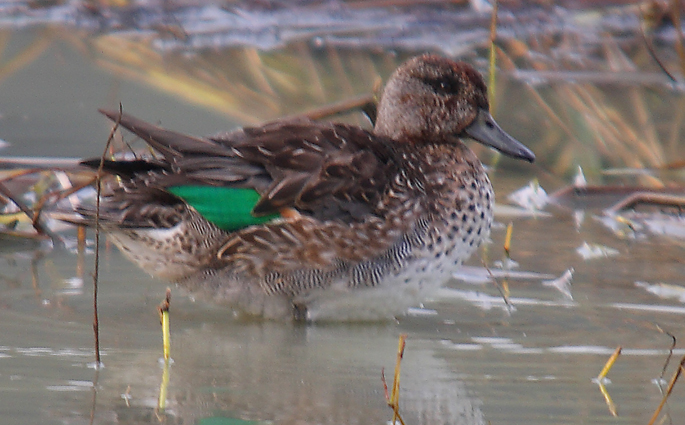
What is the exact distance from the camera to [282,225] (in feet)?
15.8

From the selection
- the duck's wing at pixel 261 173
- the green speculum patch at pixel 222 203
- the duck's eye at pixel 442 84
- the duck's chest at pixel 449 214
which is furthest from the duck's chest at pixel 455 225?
the green speculum patch at pixel 222 203

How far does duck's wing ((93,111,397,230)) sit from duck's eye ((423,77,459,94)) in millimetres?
645

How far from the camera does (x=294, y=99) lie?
9336 millimetres

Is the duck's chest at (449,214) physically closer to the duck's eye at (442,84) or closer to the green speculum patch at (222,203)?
the duck's eye at (442,84)

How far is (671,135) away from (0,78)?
5.29 metres

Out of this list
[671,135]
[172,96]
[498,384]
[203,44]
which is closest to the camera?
[498,384]

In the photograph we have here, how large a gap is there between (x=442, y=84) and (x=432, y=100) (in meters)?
0.09

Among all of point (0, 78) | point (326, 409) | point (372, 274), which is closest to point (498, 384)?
point (326, 409)

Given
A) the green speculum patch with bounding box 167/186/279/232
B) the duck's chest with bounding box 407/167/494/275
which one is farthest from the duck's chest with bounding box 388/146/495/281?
the green speculum patch with bounding box 167/186/279/232

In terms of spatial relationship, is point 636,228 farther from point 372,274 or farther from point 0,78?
point 0,78

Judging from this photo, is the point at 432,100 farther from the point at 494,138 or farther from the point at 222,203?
the point at 222,203

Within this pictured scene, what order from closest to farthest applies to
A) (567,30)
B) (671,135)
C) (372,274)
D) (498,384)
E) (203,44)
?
1. (498,384)
2. (372,274)
3. (671,135)
4. (203,44)
5. (567,30)

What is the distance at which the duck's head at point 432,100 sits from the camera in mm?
5457

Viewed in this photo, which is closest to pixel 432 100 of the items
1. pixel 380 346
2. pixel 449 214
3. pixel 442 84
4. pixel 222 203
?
pixel 442 84
